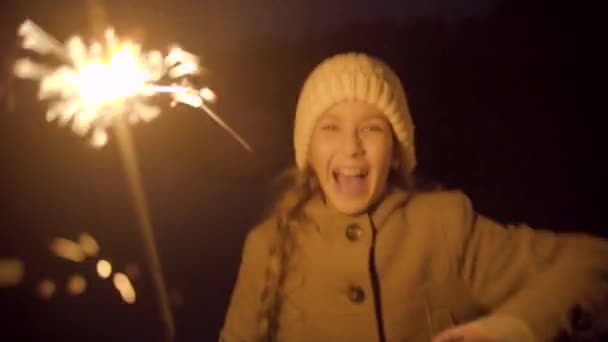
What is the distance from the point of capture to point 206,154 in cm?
125

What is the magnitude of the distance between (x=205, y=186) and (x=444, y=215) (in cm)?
42

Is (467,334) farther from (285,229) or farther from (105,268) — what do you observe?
(105,268)

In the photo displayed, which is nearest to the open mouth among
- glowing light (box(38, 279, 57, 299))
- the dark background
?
the dark background

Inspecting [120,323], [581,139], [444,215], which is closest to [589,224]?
[581,139]

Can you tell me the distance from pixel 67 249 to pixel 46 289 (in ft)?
0.26

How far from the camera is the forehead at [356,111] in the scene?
1.17m

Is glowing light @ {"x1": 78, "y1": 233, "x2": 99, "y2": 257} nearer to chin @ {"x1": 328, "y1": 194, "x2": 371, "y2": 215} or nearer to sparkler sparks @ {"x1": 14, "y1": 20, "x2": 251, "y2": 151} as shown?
sparkler sparks @ {"x1": 14, "y1": 20, "x2": 251, "y2": 151}

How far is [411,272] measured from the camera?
117 centimetres

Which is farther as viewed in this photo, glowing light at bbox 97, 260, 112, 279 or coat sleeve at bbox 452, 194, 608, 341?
glowing light at bbox 97, 260, 112, 279

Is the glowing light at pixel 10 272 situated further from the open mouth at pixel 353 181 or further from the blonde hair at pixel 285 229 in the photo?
the open mouth at pixel 353 181

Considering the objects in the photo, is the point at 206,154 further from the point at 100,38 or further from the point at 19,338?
the point at 19,338

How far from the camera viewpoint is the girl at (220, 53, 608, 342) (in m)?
1.15

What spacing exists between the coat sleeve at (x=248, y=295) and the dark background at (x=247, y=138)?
0.06ft

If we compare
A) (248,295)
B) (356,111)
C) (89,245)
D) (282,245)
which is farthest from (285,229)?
(89,245)
